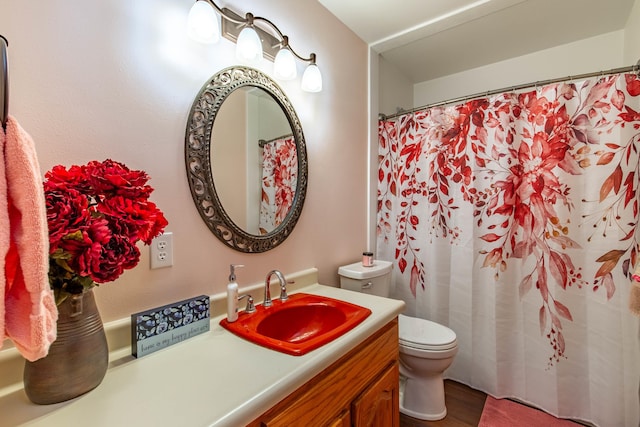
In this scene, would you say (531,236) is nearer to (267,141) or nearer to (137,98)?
(267,141)

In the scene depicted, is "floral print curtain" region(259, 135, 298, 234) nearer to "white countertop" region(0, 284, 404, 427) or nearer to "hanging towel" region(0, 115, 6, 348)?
"white countertop" region(0, 284, 404, 427)

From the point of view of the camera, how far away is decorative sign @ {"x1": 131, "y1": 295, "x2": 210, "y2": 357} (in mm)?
892

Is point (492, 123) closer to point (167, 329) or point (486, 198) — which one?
point (486, 198)

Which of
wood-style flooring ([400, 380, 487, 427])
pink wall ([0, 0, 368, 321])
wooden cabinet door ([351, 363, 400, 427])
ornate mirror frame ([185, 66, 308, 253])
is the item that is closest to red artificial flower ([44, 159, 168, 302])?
pink wall ([0, 0, 368, 321])

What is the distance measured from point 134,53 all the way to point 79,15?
15cm

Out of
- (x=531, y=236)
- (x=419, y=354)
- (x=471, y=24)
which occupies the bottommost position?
(x=419, y=354)

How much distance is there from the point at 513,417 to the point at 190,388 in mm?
1847

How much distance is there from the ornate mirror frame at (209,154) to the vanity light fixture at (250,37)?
0.08 meters

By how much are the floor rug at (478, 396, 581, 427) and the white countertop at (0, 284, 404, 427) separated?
4.25 ft

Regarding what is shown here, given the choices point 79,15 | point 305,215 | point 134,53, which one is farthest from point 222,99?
point 305,215

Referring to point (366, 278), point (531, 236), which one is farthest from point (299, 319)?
point (531, 236)

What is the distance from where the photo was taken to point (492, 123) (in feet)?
5.98

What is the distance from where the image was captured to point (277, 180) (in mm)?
1461

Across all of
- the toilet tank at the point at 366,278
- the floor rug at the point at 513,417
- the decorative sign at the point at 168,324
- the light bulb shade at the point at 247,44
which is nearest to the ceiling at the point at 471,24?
the light bulb shade at the point at 247,44
